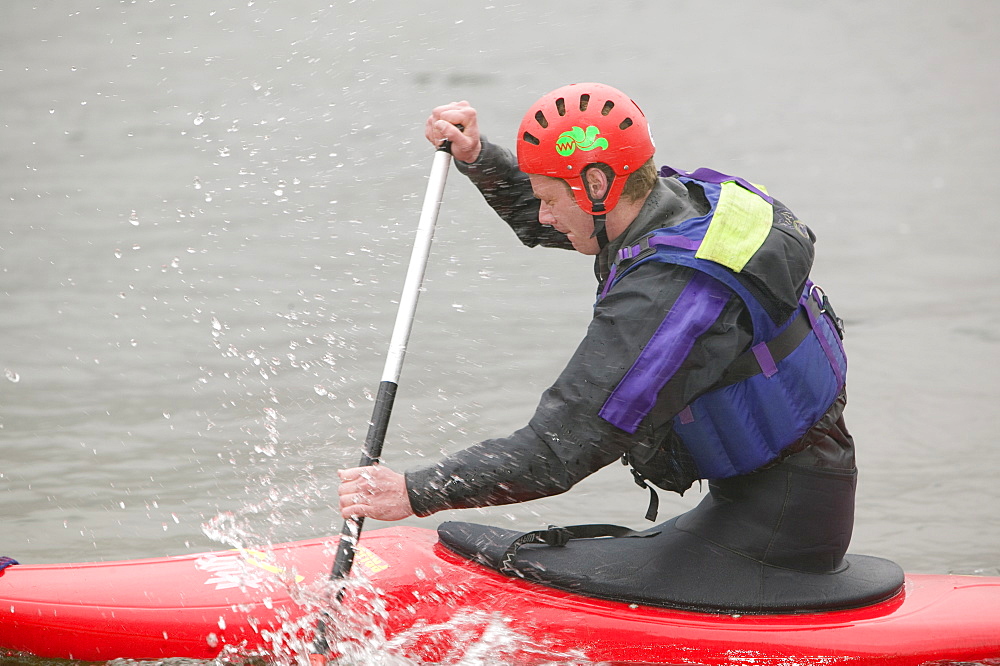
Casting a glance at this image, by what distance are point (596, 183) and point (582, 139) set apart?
0.12 meters

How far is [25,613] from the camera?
10.4 ft

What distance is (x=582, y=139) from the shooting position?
2.81m

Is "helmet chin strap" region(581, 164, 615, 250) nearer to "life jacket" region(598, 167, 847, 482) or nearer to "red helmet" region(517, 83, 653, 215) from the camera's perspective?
"red helmet" region(517, 83, 653, 215)

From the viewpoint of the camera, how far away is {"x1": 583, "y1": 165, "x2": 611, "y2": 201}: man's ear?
9.27 feet

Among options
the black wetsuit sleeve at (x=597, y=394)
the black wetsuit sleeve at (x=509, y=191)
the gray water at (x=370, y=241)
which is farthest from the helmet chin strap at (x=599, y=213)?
the gray water at (x=370, y=241)

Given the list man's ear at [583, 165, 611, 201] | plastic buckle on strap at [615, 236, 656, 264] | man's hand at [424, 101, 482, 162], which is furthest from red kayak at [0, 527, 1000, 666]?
man's hand at [424, 101, 482, 162]

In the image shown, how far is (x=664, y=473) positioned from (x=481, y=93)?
7.35 m

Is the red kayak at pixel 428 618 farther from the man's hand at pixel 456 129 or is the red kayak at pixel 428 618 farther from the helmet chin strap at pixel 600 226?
the man's hand at pixel 456 129

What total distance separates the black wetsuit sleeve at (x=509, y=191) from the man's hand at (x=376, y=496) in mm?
979

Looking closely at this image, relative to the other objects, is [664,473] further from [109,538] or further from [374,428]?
[109,538]

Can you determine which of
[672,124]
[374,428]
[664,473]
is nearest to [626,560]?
[664,473]

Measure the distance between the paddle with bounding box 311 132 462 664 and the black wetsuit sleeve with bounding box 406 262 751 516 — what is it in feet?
1.40

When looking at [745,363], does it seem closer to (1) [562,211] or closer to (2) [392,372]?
(1) [562,211]

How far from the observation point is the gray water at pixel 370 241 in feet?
15.9
